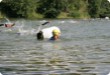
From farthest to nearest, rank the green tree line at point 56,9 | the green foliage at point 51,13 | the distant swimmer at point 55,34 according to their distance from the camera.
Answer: the green foliage at point 51,13 → the green tree line at point 56,9 → the distant swimmer at point 55,34

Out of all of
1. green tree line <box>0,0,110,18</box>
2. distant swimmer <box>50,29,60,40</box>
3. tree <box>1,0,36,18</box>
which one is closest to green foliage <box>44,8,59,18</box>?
green tree line <box>0,0,110,18</box>

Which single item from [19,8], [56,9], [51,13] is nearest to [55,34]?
[19,8]

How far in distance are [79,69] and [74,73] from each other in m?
0.90

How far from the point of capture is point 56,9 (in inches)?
4621

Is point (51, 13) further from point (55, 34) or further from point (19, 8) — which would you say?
point (55, 34)

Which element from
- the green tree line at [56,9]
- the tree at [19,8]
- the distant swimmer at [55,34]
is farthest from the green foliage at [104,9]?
the distant swimmer at [55,34]

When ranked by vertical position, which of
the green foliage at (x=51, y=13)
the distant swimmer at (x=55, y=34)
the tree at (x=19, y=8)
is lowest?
the green foliage at (x=51, y=13)

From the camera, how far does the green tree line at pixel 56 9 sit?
104m

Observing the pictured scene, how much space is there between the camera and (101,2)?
376ft

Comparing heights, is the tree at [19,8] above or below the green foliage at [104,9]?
above

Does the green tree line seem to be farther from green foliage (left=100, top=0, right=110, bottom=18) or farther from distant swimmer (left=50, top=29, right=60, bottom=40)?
distant swimmer (left=50, top=29, right=60, bottom=40)

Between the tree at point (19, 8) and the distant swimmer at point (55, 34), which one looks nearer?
the distant swimmer at point (55, 34)

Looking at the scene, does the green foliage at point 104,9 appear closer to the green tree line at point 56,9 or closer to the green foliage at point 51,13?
the green tree line at point 56,9

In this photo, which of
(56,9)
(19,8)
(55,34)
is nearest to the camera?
(55,34)
